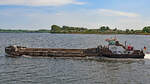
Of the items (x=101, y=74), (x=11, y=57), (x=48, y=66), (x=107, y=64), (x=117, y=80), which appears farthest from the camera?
(x=11, y=57)

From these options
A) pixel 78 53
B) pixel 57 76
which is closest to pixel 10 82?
pixel 57 76

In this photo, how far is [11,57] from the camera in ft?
163

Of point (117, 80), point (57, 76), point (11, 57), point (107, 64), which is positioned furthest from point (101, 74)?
point (11, 57)

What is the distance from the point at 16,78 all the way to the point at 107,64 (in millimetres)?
17836

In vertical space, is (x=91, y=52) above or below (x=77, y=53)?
above

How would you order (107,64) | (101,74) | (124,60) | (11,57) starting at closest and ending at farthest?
(101,74), (107,64), (124,60), (11,57)

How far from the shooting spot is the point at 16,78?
2988cm

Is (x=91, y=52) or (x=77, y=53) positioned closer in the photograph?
(x=91, y=52)

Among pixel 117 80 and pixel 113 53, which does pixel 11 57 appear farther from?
pixel 117 80

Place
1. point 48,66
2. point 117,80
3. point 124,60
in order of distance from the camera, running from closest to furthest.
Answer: point 117,80, point 48,66, point 124,60

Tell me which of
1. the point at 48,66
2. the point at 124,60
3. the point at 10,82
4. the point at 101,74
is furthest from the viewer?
the point at 124,60

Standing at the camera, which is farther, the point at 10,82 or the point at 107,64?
the point at 107,64

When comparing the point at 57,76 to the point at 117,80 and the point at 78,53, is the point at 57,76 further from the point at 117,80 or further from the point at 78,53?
the point at 78,53

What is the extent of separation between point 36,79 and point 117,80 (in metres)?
9.75
